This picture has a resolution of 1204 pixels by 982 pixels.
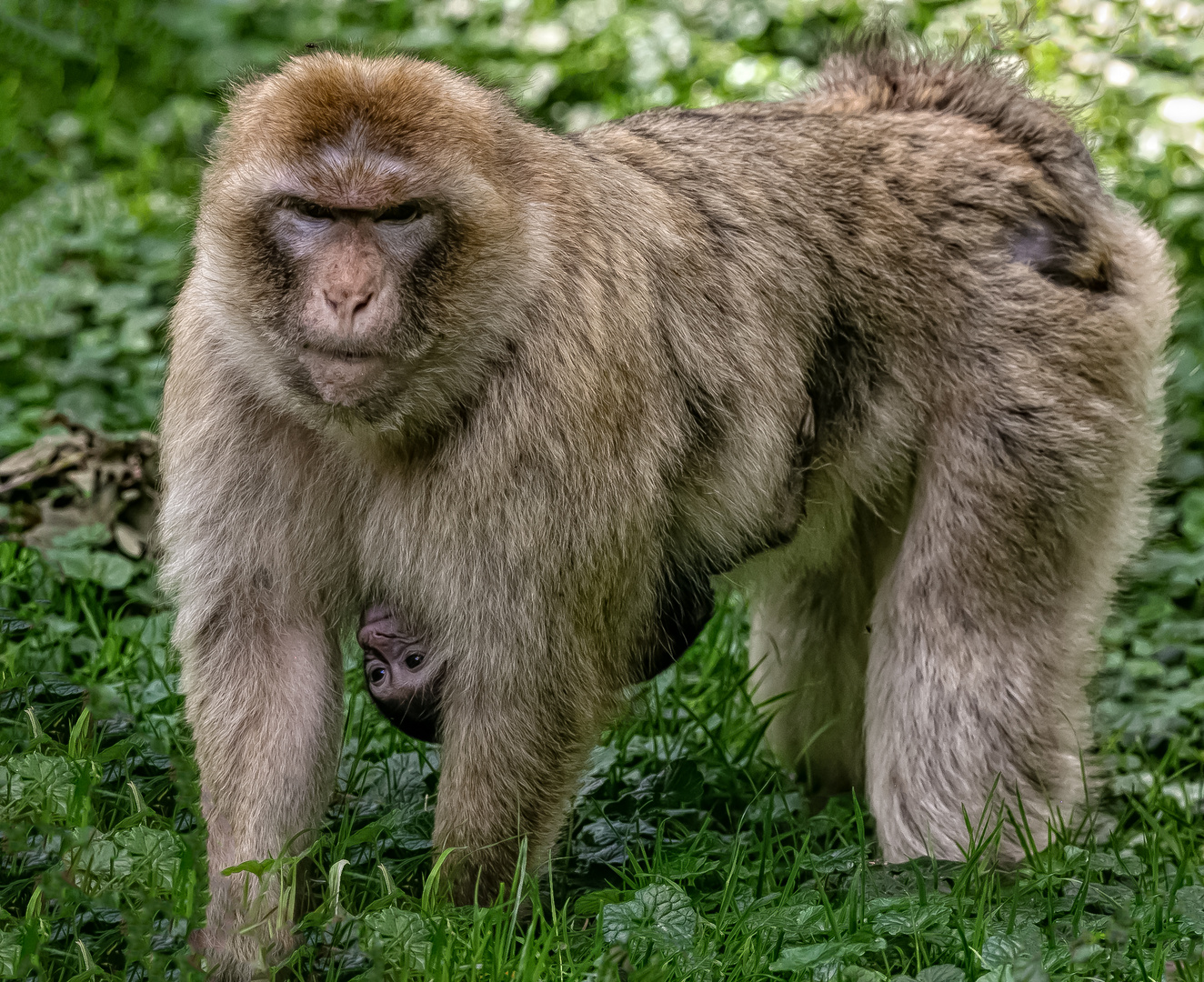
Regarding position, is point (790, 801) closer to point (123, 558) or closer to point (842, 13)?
point (123, 558)

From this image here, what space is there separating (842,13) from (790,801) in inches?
207

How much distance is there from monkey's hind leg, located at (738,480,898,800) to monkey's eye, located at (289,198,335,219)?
6.05ft

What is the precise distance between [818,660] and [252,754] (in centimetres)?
194

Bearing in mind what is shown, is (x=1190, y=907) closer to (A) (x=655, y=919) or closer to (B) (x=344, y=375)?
(A) (x=655, y=919)

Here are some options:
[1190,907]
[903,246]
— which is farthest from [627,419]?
[1190,907]

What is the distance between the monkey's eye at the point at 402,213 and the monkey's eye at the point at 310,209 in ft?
0.34

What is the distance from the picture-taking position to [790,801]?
179 inches

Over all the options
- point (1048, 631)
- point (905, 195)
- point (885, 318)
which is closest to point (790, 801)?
point (1048, 631)

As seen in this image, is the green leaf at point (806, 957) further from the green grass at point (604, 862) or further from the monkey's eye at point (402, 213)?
the monkey's eye at point (402, 213)

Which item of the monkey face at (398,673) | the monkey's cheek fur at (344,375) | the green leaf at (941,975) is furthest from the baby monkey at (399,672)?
the green leaf at (941,975)

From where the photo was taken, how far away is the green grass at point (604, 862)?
120 inches

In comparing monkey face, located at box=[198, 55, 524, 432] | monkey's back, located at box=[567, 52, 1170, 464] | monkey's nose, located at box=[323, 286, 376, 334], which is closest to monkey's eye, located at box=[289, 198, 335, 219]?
monkey face, located at box=[198, 55, 524, 432]

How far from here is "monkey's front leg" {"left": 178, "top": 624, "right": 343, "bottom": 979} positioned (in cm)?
328

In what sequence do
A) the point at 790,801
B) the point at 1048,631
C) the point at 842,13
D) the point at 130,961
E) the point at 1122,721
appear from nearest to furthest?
the point at 130,961 < the point at 1048,631 < the point at 790,801 < the point at 1122,721 < the point at 842,13
